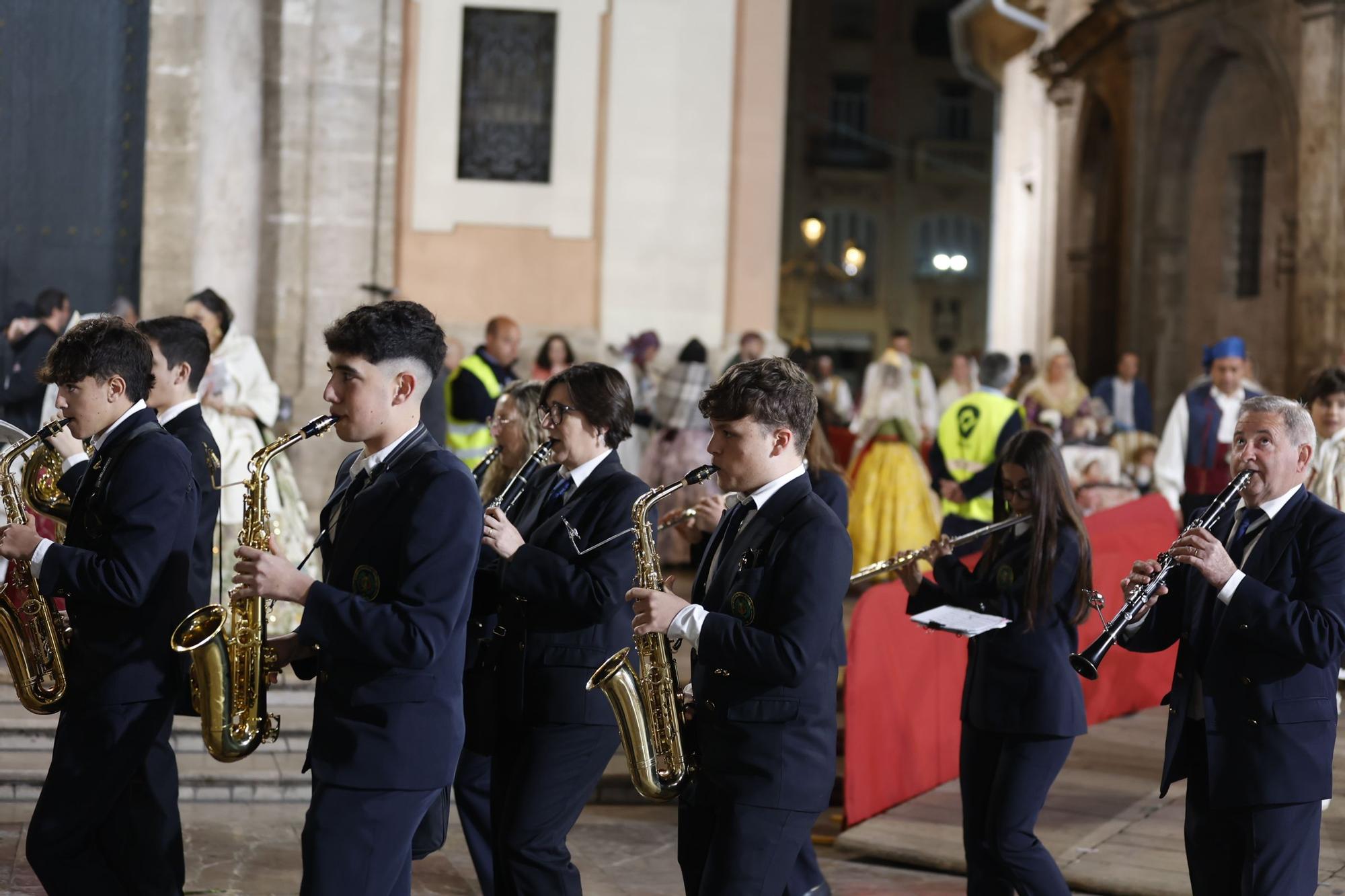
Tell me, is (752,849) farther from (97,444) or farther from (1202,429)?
(1202,429)

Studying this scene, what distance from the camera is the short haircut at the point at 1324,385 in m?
7.54

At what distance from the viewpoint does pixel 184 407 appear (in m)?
5.38

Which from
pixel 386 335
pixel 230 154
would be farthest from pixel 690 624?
pixel 230 154

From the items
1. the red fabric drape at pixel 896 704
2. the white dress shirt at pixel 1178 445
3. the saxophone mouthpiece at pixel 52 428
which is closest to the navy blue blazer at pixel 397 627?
the saxophone mouthpiece at pixel 52 428

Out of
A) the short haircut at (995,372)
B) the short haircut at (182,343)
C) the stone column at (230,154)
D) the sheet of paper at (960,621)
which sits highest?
the stone column at (230,154)

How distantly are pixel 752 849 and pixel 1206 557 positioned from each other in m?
1.38

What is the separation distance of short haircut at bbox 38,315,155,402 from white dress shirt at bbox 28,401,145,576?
0.09ft

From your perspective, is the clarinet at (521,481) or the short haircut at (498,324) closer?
the clarinet at (521,481)

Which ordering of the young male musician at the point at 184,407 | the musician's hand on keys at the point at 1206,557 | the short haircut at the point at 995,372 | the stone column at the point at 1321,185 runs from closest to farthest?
the musician's hand on keys at the point at 1206,557 < the young male musician at the point at 184,407 < the short haircut at the point at 995,372 < the stone column at the point at 1321,185

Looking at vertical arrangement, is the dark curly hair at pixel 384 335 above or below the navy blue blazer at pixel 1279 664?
above

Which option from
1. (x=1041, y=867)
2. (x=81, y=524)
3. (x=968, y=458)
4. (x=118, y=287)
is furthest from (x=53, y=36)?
(x=1041, y=867)

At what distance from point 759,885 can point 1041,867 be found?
1536 mm

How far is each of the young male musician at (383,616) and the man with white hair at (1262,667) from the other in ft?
6.06

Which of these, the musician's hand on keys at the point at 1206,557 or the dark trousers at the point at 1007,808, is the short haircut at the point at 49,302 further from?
the musician's hand on keys at the point at 1206,557
